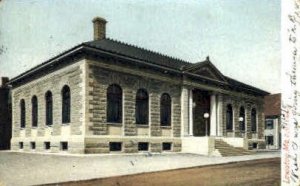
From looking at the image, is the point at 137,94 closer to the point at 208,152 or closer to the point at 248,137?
the point at 208,152

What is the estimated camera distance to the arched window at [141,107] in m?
15.1

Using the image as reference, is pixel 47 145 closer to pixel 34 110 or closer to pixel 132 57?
pixel 34 110

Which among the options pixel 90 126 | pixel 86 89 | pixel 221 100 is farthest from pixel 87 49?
pixel 221 100

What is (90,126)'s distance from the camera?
13.0m

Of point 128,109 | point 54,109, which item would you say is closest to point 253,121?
point 128,109

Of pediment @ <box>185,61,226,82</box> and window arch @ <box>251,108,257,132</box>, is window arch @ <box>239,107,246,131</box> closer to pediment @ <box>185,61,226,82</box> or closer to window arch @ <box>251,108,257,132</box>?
window arch @ <box>251,108,257,132</box>

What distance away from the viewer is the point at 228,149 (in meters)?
15.6

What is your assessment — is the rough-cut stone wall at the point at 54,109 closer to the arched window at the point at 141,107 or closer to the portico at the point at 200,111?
the arched window at the point at 141,107

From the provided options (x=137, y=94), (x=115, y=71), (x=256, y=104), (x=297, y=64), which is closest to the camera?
(x=297, y=64)

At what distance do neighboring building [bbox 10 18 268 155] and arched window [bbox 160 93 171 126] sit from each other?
0.03m

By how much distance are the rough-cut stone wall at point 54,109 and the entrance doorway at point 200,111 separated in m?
6.66

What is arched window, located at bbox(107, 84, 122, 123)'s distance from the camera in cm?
1398

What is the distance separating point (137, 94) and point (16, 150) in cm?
737

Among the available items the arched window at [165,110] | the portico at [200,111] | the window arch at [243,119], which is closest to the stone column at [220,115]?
the portico at [200,111]
